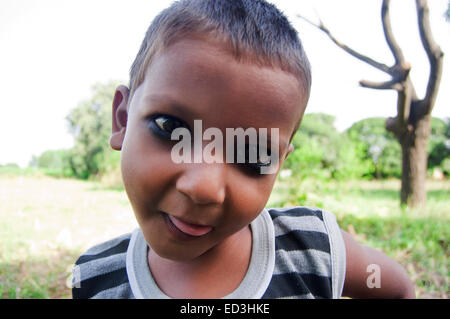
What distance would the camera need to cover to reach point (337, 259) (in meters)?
0.87

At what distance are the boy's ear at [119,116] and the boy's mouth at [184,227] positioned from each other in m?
0.27

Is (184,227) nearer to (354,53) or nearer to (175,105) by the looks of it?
(175,105)

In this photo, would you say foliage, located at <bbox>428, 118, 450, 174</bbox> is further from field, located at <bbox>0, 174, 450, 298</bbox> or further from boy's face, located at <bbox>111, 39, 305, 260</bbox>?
boy's face, located at <bbox>111, 39, 305, 260</bbox>

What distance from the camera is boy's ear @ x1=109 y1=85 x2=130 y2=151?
773 millimetres

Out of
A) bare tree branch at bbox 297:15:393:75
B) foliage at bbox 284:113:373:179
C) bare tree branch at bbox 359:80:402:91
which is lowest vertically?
foliage at bbox 284:113:373:179

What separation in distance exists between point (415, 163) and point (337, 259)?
14.4 feet

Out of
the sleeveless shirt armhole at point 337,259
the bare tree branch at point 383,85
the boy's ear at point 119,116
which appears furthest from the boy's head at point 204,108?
the bare tree branch at point 383,85

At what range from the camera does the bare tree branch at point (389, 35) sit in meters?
3.86

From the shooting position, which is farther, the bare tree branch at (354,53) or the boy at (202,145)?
the bare tree branch at (354,53)

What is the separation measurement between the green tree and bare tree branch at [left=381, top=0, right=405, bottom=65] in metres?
11.4

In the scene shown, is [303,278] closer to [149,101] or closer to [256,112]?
[256,112]

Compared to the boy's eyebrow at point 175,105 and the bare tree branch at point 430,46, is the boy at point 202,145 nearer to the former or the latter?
the boy's eyebrow at point 175,105

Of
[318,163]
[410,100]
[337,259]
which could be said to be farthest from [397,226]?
[337,259]

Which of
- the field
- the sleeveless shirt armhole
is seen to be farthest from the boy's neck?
the field
